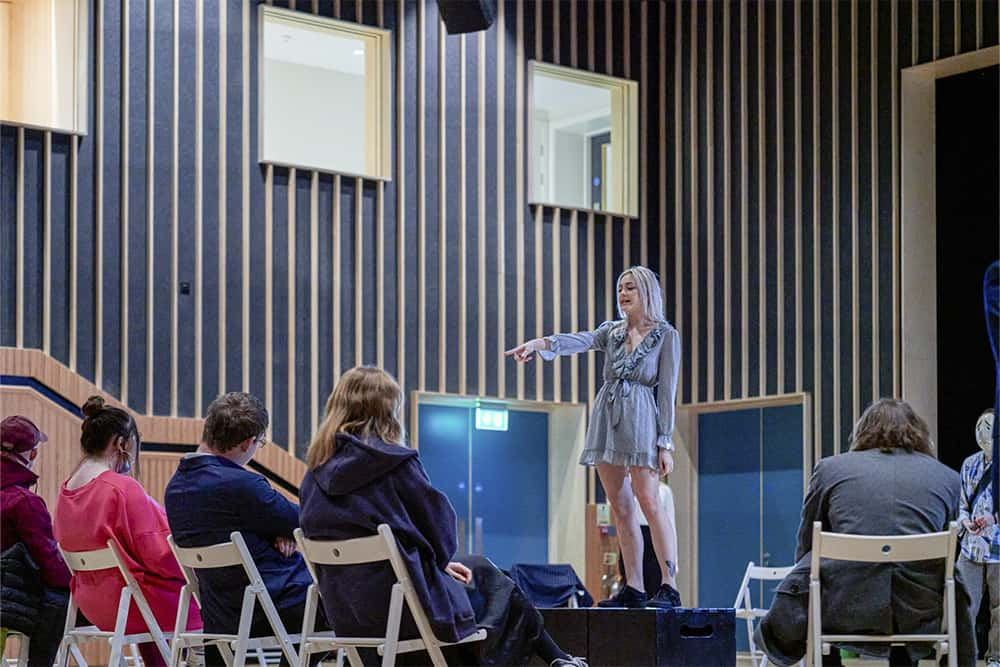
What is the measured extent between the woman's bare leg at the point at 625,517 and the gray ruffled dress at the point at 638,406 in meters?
0.06

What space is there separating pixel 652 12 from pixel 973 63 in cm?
317

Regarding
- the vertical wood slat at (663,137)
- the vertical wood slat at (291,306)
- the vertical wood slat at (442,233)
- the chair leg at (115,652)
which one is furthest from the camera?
the vertical wood slat at (663,137)

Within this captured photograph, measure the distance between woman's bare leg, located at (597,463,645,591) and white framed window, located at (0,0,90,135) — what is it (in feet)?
17.5

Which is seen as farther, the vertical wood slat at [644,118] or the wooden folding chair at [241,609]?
the vertical wood slat at [644,118]

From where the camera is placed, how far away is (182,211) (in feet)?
32.9

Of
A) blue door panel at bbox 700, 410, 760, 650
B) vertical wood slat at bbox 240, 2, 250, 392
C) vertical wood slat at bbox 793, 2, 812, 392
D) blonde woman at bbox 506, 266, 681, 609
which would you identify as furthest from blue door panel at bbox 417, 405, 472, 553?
blonde woman at bbox 506, 266, 681, 609

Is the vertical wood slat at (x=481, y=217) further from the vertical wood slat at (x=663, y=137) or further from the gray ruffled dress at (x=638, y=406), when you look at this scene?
the gray ruffled dress at (x=638, y=406)

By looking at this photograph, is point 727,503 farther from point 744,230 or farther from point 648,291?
point 648,291

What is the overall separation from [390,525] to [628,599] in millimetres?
1566

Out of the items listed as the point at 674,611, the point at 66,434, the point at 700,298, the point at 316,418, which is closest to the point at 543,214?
the point at 700,298

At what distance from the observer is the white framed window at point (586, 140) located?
39.5 ft

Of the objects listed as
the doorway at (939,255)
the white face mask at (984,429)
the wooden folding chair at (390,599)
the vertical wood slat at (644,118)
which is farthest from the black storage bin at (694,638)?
the vertical wood slat at (644,118)

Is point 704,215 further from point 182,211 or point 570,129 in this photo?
point 182,211

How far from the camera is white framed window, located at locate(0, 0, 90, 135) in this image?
9.62m
